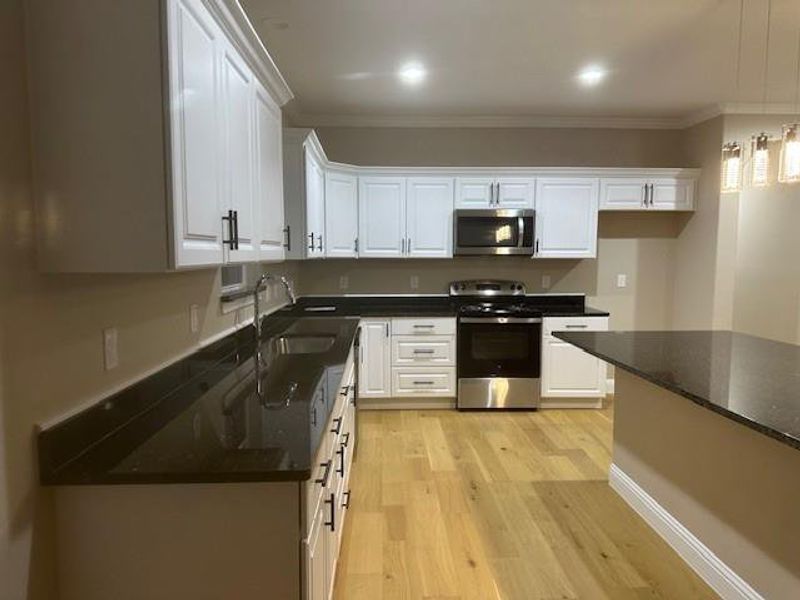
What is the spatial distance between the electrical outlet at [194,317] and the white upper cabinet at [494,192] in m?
2.93

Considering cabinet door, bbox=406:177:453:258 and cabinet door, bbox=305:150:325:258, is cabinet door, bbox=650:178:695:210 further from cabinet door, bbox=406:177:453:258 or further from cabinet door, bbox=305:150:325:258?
cabinet door, bbox=305:150:325:258

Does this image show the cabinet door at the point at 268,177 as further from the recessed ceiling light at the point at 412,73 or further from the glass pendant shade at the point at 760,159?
the glass pendant shade at the point at 760,159

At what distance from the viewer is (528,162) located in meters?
5.06

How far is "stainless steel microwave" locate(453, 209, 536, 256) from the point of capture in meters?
4.75

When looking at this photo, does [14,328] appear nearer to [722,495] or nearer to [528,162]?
[722,495]

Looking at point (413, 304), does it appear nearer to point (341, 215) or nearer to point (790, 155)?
point (341, 215)

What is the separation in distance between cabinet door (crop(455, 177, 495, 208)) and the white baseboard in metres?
2.55

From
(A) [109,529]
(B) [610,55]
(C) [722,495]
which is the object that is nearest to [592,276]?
(B) [610,55]

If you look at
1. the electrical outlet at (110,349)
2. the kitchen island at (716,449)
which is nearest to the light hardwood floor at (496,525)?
the kitchen island at (716,449)

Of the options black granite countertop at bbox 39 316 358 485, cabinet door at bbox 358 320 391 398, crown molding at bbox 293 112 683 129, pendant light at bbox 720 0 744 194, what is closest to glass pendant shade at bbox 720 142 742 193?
pendant light at bbox 720 0 744 194

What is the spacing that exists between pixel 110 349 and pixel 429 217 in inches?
139

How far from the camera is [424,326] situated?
4.65 metres

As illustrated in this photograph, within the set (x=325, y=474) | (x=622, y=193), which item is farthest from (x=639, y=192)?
(x=325, y=474)

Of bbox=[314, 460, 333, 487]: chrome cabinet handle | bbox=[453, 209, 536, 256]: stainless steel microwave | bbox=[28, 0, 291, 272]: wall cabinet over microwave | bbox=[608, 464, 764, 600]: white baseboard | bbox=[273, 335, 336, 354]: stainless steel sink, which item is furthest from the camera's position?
bbox=[453, 209, 536, 256]: stainless steel microwave
